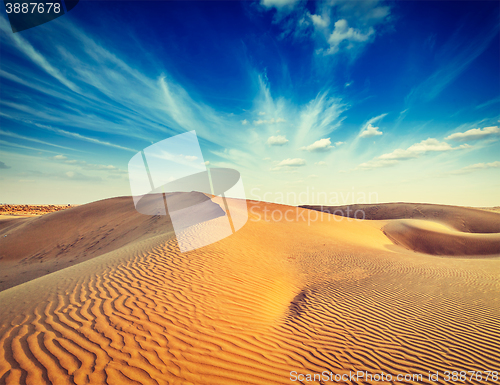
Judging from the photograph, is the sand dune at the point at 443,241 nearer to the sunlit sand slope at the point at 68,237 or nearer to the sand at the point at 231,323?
the sand at the point at 231,323

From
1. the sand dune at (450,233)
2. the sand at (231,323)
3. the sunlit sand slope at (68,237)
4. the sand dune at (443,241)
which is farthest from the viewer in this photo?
the sand dune at (450,233)

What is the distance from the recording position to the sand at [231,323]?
11.1 ft

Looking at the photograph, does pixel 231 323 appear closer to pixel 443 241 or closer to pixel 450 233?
pixel 443 241

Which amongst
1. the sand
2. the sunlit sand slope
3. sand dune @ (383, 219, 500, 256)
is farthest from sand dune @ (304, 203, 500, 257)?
the sunlit sand slope

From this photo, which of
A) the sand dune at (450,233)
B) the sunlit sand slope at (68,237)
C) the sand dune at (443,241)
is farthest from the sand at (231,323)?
the sand dune at (450,233)

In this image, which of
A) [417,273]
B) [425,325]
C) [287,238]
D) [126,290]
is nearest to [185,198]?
[287,238]

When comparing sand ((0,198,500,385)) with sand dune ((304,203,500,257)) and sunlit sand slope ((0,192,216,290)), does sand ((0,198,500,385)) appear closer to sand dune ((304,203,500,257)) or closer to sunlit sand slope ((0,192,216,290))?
sunlit sand slope ((0,192,216,290))

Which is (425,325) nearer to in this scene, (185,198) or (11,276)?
(11,276)

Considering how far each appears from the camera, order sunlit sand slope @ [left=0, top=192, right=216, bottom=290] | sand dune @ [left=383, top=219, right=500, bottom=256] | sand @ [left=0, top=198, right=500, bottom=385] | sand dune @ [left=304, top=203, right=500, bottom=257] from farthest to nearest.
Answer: sand dune @ [left=304, top=203, right=500, bottom=257] < sand dune @ [left=383, top=219, right=500, bottom=256] < sunlit sand slope @ [left=0, top=192, right=216, bottom=290] < sand @ [left=0, top=198, right=500, bottom=385]

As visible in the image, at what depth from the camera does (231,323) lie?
15.3 feet

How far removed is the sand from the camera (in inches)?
133

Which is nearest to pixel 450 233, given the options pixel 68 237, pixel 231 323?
pixel 231 323

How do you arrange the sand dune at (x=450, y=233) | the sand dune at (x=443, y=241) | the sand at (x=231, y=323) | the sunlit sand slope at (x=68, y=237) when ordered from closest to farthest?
the sand at (x=231, y=323)
the sunlit sand slope at (x=68, y=237)
the sand dune at (x=443, y=241)
the sand dune at (x=450, y=233)

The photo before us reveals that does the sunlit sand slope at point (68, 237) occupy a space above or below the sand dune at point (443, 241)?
above
